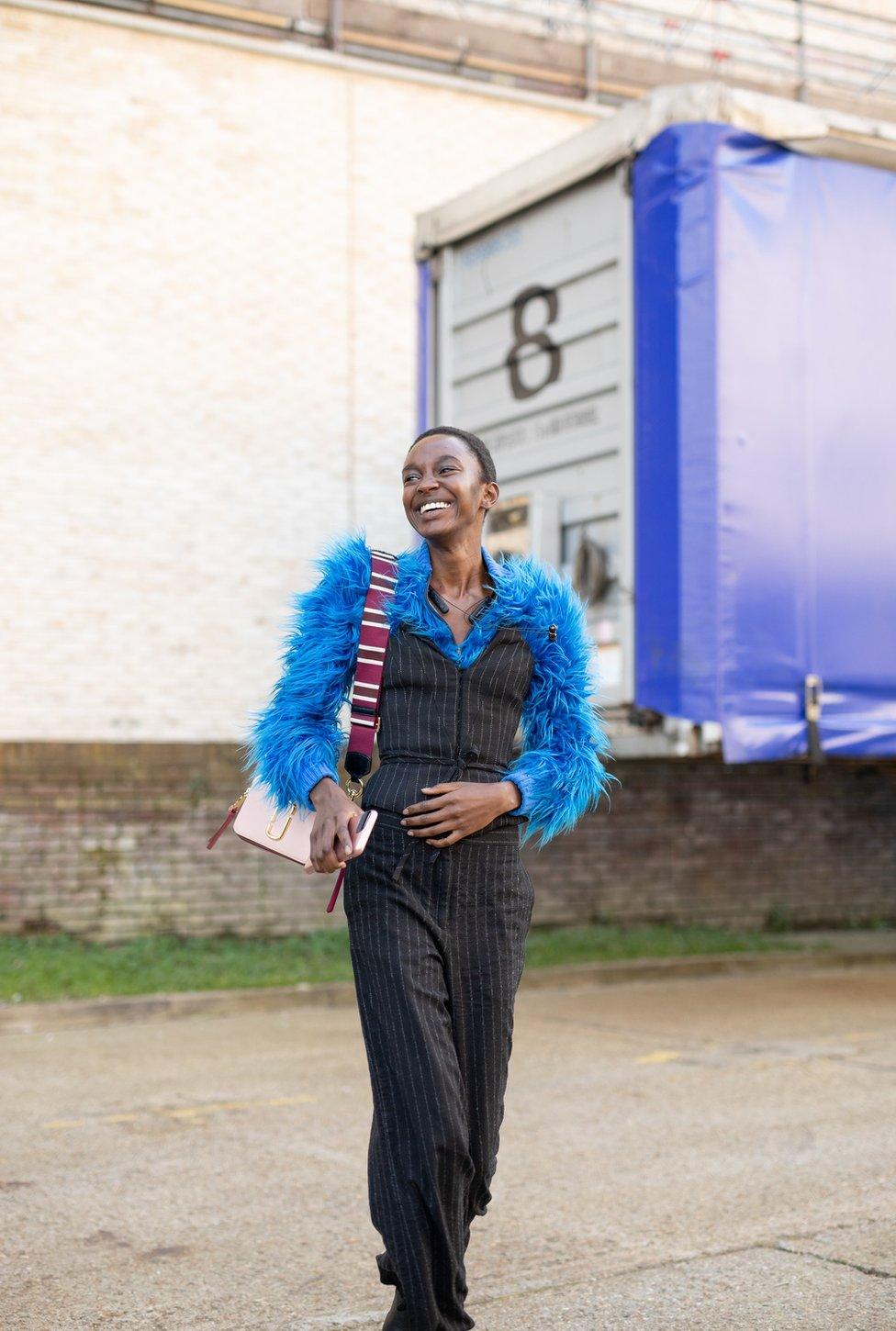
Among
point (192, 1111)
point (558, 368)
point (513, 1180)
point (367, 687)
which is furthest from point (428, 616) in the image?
point (558, 368)

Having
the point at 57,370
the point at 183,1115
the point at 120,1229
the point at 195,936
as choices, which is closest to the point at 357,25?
the point at 57,370

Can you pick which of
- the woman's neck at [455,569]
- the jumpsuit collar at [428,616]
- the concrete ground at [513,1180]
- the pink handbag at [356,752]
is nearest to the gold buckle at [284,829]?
the pink handbag at [356,752]

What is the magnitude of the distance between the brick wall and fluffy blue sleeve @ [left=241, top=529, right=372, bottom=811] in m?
7.28

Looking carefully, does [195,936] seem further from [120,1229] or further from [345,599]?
[345,599]

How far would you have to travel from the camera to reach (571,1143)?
578 centimetres

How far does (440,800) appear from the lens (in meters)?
3.08

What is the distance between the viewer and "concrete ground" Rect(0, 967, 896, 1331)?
391cm

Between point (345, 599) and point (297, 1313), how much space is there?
1806 mm

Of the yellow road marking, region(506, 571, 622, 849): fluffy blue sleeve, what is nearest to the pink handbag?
region(506, 571, 622, 849): fluffy blue sleeve

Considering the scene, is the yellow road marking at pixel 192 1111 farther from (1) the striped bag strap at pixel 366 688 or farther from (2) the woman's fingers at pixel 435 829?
(2) the woman's fingers at pixel 435 829

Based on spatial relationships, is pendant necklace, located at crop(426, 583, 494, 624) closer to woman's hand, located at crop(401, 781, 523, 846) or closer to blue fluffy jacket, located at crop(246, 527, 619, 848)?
blue fluffy jacket, located at crop(246, 527, 619, 848)

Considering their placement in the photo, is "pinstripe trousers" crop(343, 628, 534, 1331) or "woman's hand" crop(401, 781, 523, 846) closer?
"pinstripe trousers" crop(343, 628, 534, 1331)

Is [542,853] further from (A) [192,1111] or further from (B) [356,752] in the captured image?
(B) [356,752]

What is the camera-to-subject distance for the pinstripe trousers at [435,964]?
2963 mm
